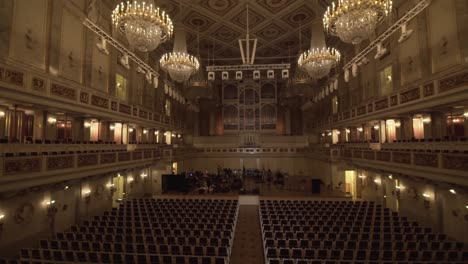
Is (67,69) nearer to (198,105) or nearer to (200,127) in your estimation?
(198,105)

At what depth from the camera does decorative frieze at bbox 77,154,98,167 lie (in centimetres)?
1023

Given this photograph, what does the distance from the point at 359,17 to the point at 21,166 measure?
10678mm

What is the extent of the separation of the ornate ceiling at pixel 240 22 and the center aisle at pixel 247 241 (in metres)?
10.5

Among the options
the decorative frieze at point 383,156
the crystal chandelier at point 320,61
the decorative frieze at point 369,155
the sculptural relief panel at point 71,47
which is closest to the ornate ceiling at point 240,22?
the crystal chandelier at point 320,61

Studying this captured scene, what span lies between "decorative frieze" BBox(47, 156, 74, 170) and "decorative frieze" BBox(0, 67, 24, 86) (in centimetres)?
279

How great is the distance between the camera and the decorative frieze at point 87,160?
33.6 feet

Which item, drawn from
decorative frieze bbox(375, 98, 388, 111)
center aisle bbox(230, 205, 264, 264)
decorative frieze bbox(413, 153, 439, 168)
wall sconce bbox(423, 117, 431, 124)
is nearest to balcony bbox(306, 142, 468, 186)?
decorative frieze bbox(413, 153, 439, 168)

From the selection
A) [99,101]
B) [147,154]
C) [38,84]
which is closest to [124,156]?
[147,154]

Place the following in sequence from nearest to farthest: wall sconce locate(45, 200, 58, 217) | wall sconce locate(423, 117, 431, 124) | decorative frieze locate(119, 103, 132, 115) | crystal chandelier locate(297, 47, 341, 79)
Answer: crystal chandelier locate(297, 47, 341, 79), wall sconce locate(45, 200, 58, 217), wall sconce locate(423, 117, 431, 124), decorative frieze locate(119, 103, 132, 115)

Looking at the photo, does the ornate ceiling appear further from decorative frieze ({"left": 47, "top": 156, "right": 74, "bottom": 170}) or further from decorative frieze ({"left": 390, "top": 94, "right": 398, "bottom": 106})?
decorative frieze ({"left": 47, "top": 156, "right": 74, "bottom": 170})

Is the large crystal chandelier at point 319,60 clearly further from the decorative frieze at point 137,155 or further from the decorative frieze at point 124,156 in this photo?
the decorative frieze at point 137,155

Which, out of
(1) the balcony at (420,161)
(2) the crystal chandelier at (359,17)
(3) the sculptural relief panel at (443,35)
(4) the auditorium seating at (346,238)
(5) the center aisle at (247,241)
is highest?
(3) the sculptural relief panel at (443,35)

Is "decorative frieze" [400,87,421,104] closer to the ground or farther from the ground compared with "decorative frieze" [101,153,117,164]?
farther from the ground

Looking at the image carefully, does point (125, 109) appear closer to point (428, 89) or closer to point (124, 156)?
point (124, 156)
